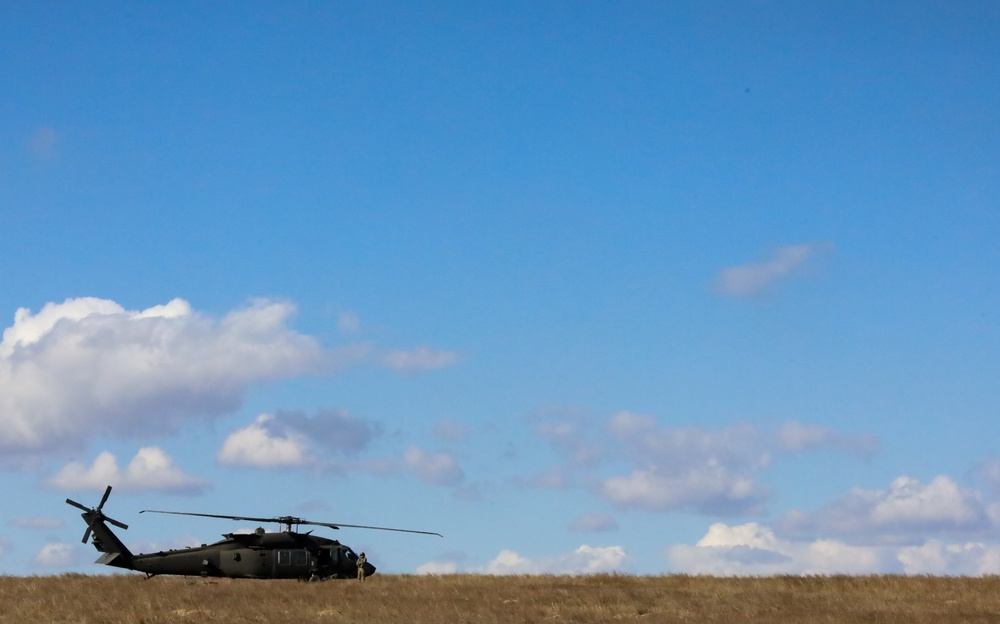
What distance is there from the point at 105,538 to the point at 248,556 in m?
5.74

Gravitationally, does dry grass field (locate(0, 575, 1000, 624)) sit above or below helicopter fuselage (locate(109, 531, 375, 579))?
below

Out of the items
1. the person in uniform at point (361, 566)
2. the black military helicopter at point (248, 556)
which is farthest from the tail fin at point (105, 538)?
the person in uniform at point (361, 566)

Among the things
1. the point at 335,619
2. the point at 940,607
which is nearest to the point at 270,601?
the point at 335,619

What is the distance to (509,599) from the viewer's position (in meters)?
36.0

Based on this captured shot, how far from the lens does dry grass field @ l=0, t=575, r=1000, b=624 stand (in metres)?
32.1

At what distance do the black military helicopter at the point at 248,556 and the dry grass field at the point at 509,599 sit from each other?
0.67m

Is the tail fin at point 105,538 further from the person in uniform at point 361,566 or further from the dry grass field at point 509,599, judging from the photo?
the person in uniform at point 361,566

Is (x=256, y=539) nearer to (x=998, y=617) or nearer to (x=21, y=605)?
(x=21, y=605)

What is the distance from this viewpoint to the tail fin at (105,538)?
41.3m

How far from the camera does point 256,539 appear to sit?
42750 mm

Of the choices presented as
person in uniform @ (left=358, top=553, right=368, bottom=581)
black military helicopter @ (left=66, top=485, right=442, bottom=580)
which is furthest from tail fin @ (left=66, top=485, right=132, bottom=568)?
person in uniform @ (left=358, top=553, right=368, bottom=581)

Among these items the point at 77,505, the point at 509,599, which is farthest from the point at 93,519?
the point at 509,599

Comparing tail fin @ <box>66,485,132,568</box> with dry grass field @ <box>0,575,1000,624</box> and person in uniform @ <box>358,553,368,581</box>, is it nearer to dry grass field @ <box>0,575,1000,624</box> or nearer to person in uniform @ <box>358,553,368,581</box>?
dry grass field @ <box>0,575,1000,624</box>

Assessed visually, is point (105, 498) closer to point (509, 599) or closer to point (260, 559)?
point (260, 559)
